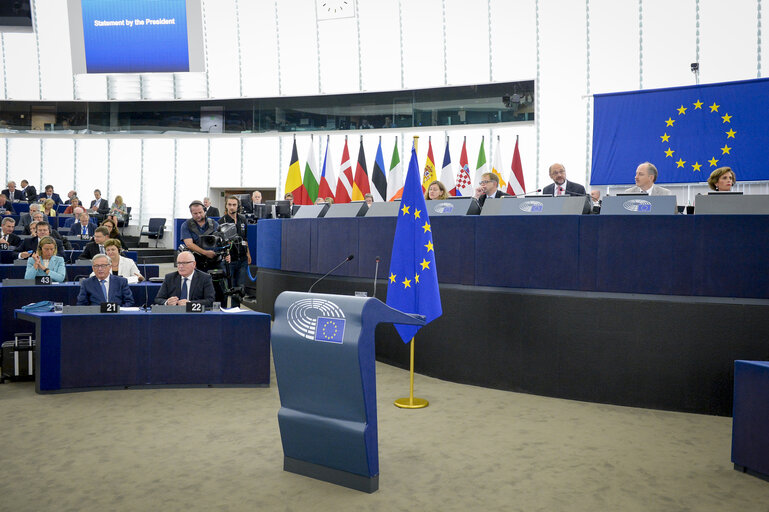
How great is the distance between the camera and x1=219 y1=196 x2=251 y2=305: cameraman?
9.23 metres

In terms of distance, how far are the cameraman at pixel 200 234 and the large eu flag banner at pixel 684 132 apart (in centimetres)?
682

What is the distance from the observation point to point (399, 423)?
4.82 meters

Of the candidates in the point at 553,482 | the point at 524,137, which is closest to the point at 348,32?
the point at 524,137

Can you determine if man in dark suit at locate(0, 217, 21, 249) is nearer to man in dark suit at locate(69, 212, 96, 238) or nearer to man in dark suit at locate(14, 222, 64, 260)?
man in dark suit at locate(14, 222, 64, 260)

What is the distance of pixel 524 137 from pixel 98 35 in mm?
10931

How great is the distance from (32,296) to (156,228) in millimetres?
12049

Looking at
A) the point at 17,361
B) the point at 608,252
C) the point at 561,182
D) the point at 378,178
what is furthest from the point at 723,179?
the point at 378,178

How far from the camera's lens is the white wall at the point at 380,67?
13.3 metres

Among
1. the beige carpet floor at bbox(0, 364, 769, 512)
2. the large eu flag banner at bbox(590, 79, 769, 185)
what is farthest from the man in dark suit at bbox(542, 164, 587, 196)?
the large eu flag banner at bbox(590, 79, 769, 185)

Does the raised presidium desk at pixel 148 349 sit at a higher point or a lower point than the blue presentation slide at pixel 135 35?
Result: lower

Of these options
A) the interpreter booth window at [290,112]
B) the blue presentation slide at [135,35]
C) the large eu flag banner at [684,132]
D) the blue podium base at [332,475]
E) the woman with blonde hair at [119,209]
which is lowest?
the blue podium base at [332,475]

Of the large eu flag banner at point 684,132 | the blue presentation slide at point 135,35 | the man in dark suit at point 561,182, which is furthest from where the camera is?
the blue presentation slide at point 135,35

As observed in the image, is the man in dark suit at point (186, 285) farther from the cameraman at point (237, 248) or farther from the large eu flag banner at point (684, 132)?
the large eu flag banner at point (684, 132)

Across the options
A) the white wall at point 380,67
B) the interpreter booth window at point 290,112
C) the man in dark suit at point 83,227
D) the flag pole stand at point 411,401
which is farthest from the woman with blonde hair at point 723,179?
the man in dark suit at point 83,227
